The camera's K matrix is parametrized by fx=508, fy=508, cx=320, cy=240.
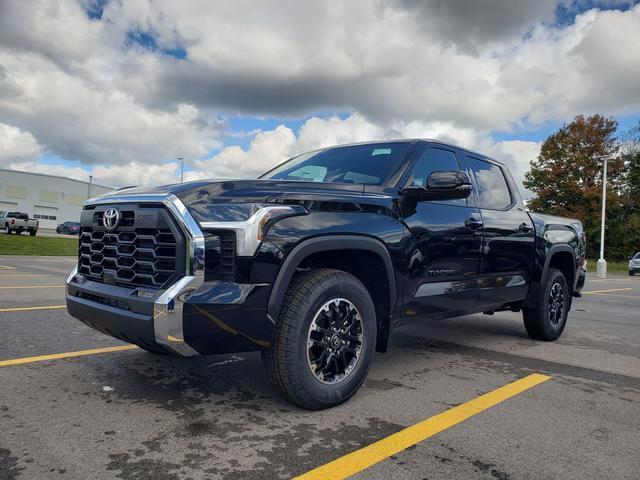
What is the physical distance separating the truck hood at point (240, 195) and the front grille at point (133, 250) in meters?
0.17

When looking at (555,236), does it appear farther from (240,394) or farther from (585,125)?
(585,125)

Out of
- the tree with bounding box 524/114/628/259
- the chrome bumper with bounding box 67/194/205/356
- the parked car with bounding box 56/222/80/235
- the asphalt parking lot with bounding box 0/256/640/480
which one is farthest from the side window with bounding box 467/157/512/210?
the parked car with bounding box 56/222/80/235

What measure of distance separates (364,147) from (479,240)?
1262 millimetres

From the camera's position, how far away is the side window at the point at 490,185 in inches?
186

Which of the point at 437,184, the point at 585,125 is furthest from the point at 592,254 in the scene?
the point at 437,184

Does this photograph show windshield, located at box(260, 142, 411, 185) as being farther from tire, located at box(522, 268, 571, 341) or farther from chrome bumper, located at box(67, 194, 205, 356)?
tire, located at box(522, 268, 571, 341)

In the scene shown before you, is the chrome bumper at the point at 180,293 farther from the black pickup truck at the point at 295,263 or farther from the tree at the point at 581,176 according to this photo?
the tree at the point at 581,176

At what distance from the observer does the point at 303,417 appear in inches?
117

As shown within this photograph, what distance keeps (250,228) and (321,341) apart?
0.84 m

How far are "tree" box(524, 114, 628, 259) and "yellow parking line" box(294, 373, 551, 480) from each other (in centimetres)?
3960

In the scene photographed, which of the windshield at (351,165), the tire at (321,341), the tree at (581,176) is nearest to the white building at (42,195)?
the tree at (581,176)

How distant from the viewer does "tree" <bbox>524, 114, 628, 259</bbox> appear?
129 ft

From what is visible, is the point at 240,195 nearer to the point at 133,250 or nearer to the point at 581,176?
the point at 133,250

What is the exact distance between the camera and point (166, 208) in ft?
9.21
